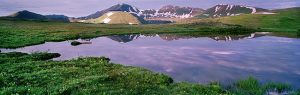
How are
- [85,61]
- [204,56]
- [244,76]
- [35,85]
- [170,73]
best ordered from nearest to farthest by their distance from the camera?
[35,85]
[244,76]
[170,73]
[85,61]
[204,56]

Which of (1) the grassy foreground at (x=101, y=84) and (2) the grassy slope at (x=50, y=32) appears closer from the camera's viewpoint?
(1) the grassy foreground at (x=101, y=84)

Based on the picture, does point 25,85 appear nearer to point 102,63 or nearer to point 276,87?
point 102,63

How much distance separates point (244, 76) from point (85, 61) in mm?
18594

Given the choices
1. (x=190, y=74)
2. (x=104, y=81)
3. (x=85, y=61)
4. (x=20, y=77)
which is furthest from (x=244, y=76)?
(x=20, y=77)

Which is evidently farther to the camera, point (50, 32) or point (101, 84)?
point (50, 32)

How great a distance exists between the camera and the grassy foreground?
26.8 m

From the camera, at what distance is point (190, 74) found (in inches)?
1524

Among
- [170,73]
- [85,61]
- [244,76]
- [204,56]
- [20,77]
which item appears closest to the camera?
[20,77]

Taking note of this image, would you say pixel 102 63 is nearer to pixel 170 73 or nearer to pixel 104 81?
pixel 170 73

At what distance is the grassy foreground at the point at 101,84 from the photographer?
26812 millimetres

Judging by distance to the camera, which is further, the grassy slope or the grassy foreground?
the grassy slope

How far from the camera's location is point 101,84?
94.9 feet

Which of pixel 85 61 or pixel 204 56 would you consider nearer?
pixel 85 61

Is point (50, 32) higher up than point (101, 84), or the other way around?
point (101, 84)
